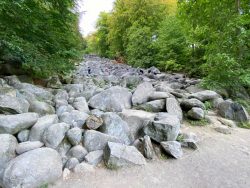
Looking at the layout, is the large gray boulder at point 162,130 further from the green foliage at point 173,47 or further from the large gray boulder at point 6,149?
the green foliage at point 173,47

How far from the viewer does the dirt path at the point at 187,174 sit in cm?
250

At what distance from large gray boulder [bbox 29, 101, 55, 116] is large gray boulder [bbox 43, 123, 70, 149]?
2.19 feet

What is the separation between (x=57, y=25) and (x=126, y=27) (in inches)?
578

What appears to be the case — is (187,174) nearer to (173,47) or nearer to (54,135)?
(54,135)

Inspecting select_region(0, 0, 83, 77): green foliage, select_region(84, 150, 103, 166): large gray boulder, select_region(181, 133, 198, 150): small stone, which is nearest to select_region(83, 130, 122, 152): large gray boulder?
select_region(84, 150, 103, 166): large gray boulder

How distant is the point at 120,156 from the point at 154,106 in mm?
1769

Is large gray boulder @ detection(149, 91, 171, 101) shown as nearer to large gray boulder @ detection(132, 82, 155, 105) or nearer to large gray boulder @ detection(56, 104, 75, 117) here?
large gray boulder @ detection(132, 82, 155, 105)

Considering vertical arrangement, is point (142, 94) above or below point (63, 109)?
above

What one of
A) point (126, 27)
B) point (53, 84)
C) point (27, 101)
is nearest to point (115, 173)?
point (27, 101)

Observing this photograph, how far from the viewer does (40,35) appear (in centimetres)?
476

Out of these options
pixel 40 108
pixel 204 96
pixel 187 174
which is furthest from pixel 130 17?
pixel 187 174

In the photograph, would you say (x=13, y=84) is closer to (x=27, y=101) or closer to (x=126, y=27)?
(x=27, y=101)

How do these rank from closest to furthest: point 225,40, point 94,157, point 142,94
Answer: point 94,157 → point 142,94 → point 225,40

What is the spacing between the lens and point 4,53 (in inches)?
181
